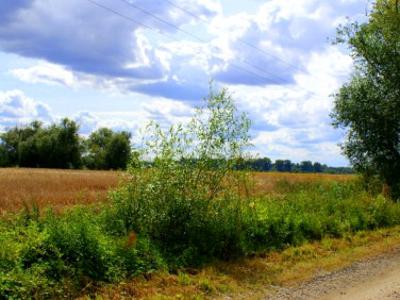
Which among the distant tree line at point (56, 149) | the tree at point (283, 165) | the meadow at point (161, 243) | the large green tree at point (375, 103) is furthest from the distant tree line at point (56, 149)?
the meadow at point (161, 243)

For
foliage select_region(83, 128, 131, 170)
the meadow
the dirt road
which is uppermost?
foliage select_region(83, 128, 131, 170)

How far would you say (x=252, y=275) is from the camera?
1122 cm

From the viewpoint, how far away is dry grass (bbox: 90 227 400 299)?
940cm

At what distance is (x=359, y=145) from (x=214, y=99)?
15855 millimetres

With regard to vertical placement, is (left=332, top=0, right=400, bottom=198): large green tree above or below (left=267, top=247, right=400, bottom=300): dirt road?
above

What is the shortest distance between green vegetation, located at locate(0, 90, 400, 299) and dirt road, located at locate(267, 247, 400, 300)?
7.56 feet

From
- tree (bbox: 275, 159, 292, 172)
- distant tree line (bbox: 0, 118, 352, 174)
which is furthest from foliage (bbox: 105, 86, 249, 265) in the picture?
distant tree line (bbox: 0, 118, 352, 174)

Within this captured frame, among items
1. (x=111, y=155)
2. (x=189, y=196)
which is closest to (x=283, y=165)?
(x=111, y=155)

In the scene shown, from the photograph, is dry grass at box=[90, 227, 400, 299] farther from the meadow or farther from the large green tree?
the large green tree

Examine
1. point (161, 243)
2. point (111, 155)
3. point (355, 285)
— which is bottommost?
point (355, 285)

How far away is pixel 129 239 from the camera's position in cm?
1052

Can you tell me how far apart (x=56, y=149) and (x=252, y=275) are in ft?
272

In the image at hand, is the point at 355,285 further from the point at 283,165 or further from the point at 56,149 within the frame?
the point at 56,149

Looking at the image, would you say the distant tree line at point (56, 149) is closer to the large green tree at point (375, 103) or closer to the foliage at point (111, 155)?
the foliage at point (111, 155)
